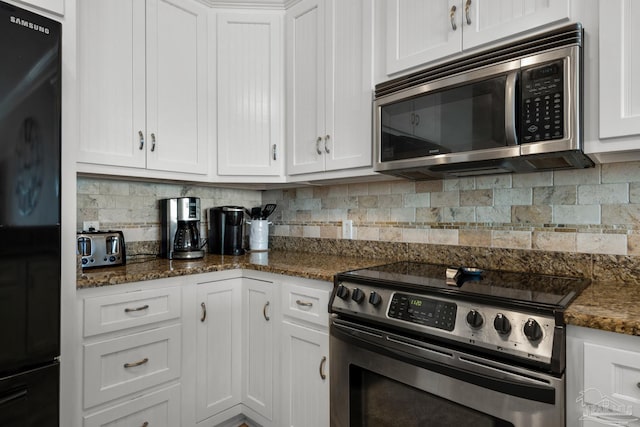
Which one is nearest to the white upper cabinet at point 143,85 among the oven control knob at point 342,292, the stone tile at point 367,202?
the stone tile at point 367,202

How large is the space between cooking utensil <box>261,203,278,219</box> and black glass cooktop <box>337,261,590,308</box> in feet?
3.75

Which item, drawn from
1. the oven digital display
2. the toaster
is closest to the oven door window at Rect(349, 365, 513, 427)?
the oven digital display

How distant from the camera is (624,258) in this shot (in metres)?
1.38

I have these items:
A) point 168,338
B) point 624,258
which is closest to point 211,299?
point 168,338

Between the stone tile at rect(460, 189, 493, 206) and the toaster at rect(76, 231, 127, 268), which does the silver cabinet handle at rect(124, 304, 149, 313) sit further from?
the stone tile at rect(460, 189, 493, 206)

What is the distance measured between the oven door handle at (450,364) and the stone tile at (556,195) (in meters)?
0.84

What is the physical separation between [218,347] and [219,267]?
16.7 inches

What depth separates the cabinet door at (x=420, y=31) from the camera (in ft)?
4.83

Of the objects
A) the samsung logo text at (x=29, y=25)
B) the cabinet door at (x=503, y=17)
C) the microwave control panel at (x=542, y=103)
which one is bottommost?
the microwave control panel at (x=542, y=103)

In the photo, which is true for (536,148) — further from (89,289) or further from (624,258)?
(89,289)

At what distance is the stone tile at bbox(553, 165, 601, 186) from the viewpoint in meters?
1.44

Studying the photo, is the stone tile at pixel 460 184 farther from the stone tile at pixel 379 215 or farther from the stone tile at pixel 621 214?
the stone tile at pixel 621 214

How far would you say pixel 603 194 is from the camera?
143cm

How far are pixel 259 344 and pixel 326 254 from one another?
71 cm
